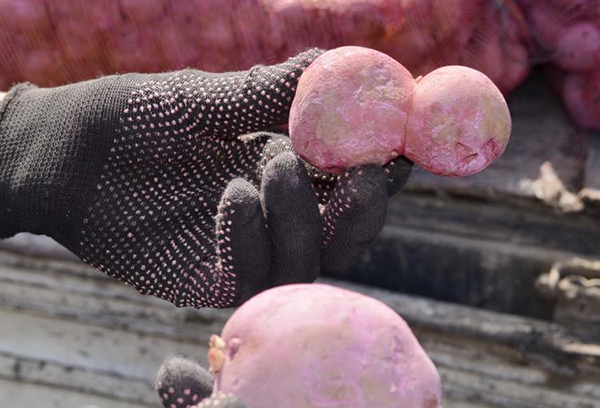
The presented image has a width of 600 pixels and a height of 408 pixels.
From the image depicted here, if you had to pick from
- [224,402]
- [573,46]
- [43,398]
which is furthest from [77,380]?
[573,46]

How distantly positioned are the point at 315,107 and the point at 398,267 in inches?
40.2

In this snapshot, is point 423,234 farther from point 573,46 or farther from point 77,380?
point 77,380

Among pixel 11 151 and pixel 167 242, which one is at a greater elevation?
pixel 11 151

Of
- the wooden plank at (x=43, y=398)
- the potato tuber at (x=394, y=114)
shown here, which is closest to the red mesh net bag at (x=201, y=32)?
the wooden plank at (x=43, y=398)

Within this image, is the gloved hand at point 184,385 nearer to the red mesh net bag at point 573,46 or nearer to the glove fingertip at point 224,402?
the glove fingertip at point 224,402

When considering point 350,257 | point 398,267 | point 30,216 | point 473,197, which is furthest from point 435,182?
point 30,216

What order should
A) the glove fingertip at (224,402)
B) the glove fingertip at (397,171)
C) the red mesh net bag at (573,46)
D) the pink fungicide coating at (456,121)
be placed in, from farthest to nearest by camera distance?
the red mesh net bag at (573,46) → the glove fingertip at (397,171) → the pink fungicide coating at (456,121) → the glove fingertip at (224,402)

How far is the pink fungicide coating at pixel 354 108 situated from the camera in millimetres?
835

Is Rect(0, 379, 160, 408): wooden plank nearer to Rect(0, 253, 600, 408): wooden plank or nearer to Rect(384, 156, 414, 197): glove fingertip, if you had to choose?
Rect(0, 253, 600, 408): wooden plank

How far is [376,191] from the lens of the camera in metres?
0.85

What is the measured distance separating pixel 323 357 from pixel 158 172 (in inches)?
18.6

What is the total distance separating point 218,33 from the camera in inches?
67.8

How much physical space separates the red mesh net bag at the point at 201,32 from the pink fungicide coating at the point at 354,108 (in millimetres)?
865

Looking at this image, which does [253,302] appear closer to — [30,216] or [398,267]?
[30,216]
